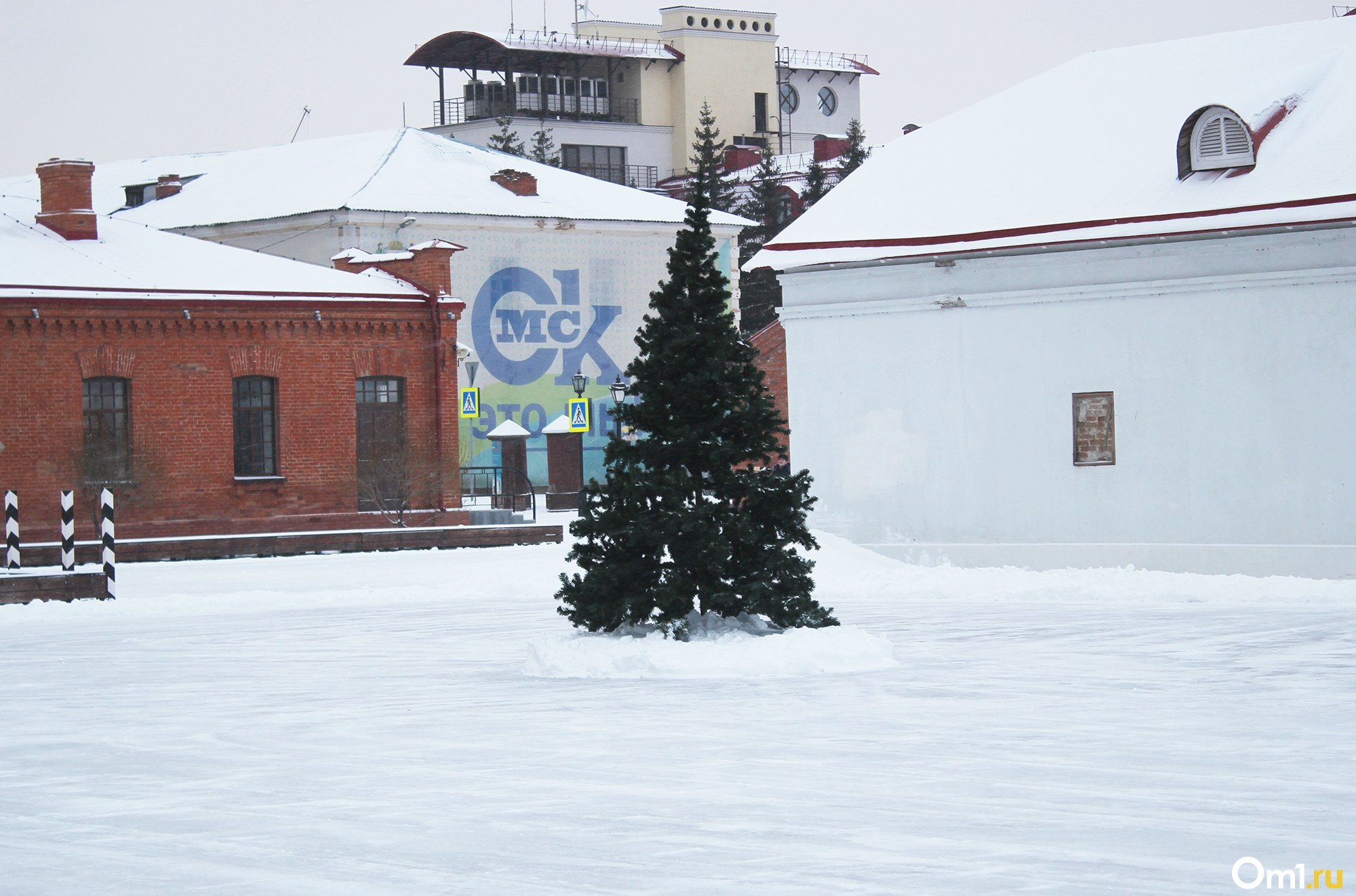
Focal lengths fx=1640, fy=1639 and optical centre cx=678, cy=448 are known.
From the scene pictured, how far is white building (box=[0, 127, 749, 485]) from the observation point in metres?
44.4

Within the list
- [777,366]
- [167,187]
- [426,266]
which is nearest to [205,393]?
[426,266]

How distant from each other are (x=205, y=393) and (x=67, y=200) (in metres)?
5.59

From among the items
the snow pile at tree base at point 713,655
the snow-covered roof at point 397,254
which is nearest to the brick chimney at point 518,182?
the snow-covered roof at point 397,254

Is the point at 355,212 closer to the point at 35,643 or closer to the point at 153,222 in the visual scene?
the point at 153,222

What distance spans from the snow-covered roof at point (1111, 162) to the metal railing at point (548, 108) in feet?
174

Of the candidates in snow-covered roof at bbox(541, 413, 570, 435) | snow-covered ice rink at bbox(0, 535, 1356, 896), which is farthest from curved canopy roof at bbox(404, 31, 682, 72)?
snow-covered ice rink at bbox(0, 535, 1356, 896)

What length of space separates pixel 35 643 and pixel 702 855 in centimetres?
1125

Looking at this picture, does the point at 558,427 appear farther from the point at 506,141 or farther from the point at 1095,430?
the point at 506,141

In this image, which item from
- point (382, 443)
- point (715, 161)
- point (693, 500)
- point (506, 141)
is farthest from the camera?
point (715, 161)

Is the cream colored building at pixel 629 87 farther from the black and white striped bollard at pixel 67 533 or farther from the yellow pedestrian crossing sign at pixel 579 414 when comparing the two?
the black and white striped bollard at pixel 67 533

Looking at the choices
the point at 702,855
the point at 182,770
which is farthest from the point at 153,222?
the point at 702,855

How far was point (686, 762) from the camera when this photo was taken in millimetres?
8812

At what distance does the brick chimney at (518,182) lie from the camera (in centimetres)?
4788

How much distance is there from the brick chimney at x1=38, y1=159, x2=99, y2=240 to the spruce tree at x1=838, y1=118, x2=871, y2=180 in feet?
136
